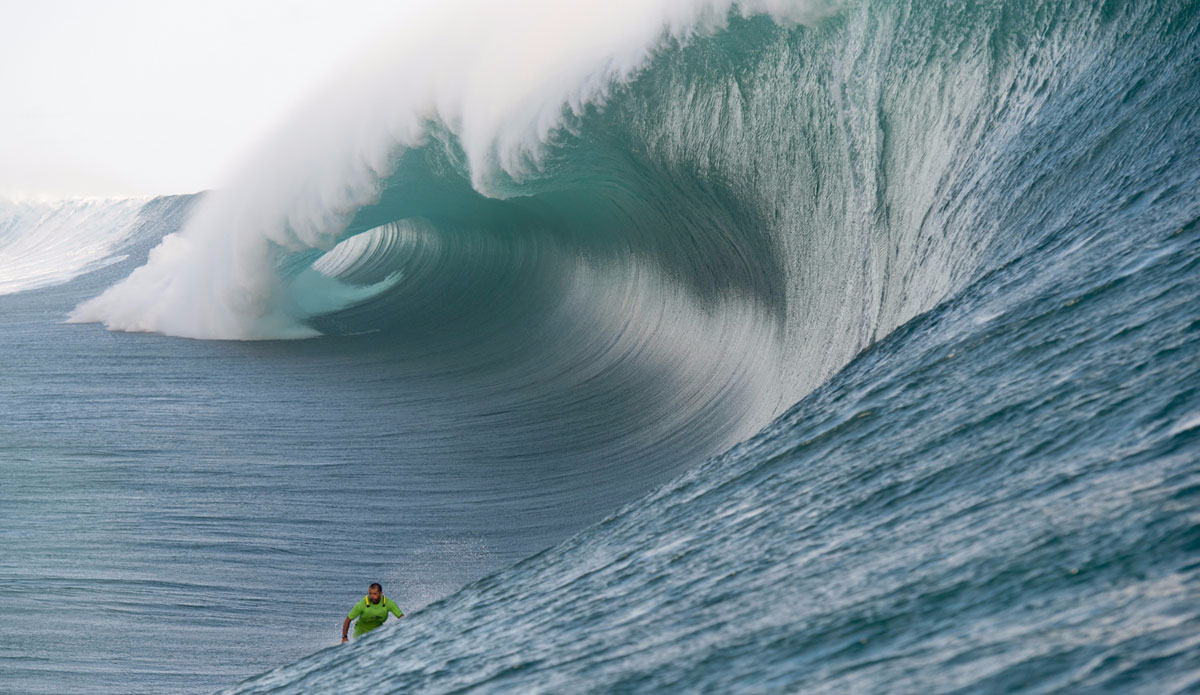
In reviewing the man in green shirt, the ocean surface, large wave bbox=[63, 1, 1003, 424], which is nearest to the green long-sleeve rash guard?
the man in green shirt

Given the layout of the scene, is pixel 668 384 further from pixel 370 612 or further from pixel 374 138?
pixel 374 138

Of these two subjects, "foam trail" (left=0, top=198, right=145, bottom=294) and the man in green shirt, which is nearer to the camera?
the man in green shirt

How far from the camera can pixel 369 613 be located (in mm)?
3764

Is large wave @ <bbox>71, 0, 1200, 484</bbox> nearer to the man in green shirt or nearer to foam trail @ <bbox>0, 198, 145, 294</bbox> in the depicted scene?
the man in green shirt

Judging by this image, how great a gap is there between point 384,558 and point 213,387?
3146mm

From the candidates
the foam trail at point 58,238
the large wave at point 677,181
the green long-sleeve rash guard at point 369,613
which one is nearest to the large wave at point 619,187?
the large wave at point 677,181

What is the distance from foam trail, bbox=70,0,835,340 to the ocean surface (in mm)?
39

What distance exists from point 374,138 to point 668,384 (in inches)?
152

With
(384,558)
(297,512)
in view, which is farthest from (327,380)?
(384,558)

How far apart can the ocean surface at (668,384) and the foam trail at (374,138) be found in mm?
39

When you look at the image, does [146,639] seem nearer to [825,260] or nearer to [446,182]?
[825,260]

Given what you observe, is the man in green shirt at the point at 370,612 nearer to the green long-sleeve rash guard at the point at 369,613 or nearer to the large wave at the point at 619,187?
the green long-sleeve rash guard at the point at 369,613

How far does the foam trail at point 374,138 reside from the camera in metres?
7.42

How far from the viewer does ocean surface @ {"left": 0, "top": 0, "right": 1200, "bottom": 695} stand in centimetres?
150
